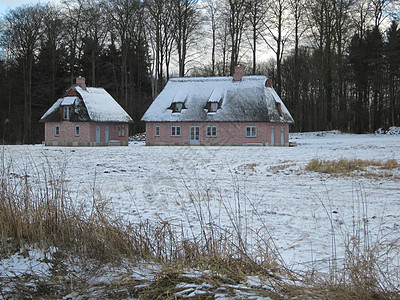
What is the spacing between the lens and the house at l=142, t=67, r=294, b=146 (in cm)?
3516

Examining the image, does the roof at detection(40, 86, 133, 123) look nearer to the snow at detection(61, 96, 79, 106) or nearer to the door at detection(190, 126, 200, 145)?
the snow at detection(61, 96, 79, 106)

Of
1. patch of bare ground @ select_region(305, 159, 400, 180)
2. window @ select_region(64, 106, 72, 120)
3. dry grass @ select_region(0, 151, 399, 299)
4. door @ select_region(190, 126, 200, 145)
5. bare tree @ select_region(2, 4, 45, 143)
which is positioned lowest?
dry grass @ select_region(0, 151, 399, 299)

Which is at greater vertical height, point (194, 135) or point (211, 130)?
point (211, 130)

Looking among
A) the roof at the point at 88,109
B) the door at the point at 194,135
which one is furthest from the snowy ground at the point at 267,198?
the roof at the point at 88,109

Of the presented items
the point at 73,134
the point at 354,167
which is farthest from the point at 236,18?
the point at 354,167

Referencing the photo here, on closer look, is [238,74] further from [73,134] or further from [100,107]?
[73,134]

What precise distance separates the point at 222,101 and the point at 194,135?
3.89m

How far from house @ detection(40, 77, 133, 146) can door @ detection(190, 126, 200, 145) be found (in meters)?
7.13

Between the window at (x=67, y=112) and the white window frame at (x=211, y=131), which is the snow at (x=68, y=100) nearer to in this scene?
the window at (x=67, y=112)

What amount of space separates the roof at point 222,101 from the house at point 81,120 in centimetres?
409

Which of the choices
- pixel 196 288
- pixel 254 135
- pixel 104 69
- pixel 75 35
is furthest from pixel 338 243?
pixel 104 69

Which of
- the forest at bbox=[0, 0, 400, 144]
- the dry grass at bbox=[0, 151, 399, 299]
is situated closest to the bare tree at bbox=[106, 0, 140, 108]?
the forest at bbox=[0, 0, 400, 144]

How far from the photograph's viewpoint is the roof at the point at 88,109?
121 feet

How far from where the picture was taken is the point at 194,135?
36438 mm
